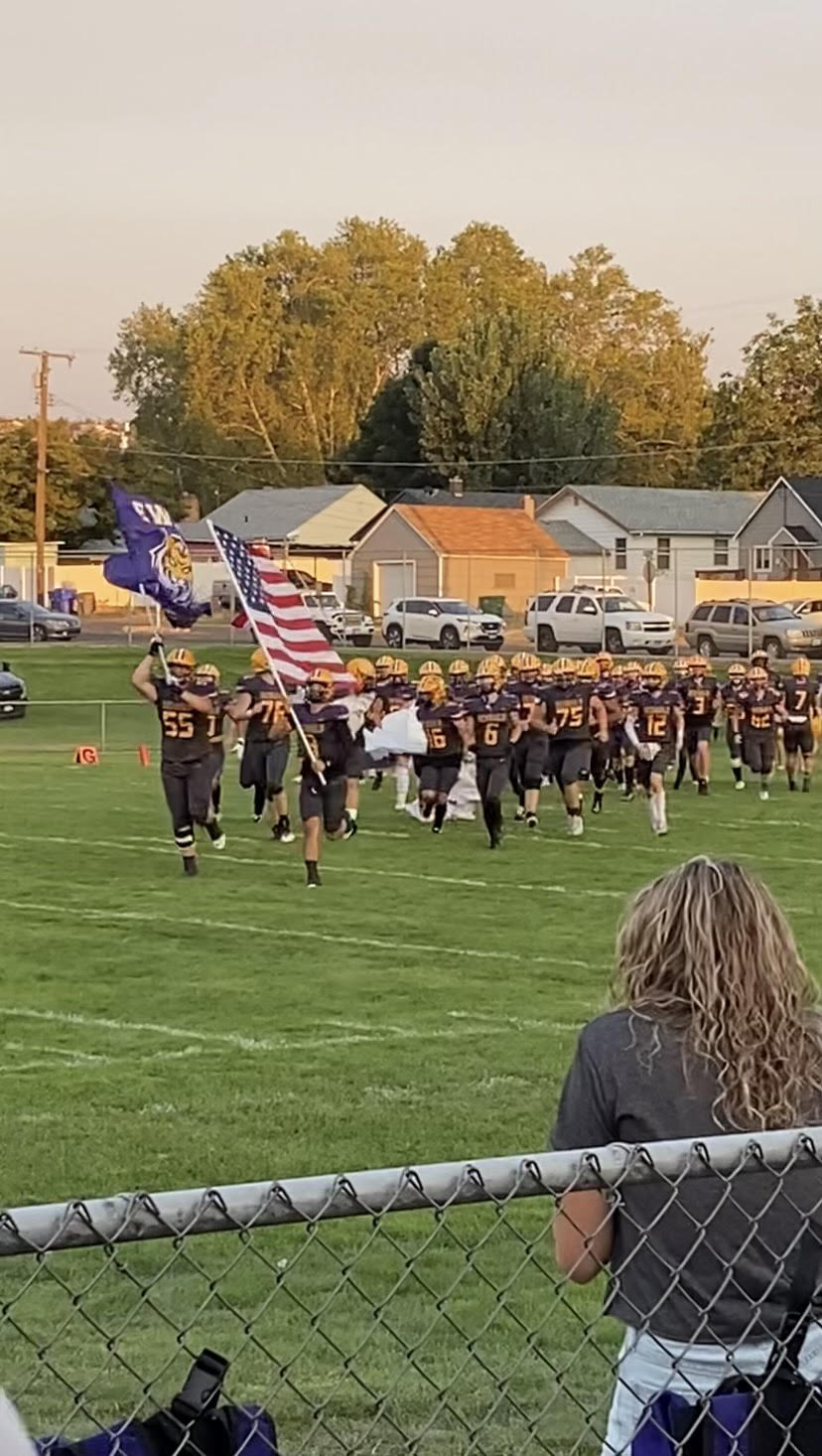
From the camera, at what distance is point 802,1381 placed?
10.5ft

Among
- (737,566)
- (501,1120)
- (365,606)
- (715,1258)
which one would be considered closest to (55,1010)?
(501,1120)

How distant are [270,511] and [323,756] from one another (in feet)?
202

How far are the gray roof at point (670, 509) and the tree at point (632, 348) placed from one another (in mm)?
23463

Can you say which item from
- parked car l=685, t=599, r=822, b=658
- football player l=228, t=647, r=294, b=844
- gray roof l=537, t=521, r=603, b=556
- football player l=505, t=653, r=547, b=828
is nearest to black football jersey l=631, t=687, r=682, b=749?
football player l=505, t=653, r=547, b=828

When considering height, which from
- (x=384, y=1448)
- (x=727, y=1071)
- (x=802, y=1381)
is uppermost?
(x=727, y=1071)

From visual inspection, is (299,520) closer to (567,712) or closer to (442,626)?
(442,626)

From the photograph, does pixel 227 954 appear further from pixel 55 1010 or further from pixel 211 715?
pixel 211 715

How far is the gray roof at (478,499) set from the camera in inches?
Answer: 2830

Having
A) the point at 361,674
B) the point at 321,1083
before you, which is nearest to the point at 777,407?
the point at 361,674

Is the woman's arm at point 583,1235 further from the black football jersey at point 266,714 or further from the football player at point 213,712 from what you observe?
the black football jersey at point 266,714

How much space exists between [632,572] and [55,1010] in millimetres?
55967

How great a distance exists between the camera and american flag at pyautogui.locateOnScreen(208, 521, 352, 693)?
1853cm

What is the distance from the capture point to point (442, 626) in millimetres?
49344

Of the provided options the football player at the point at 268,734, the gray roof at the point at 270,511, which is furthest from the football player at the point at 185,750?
the gray roof at the point at 270,511
